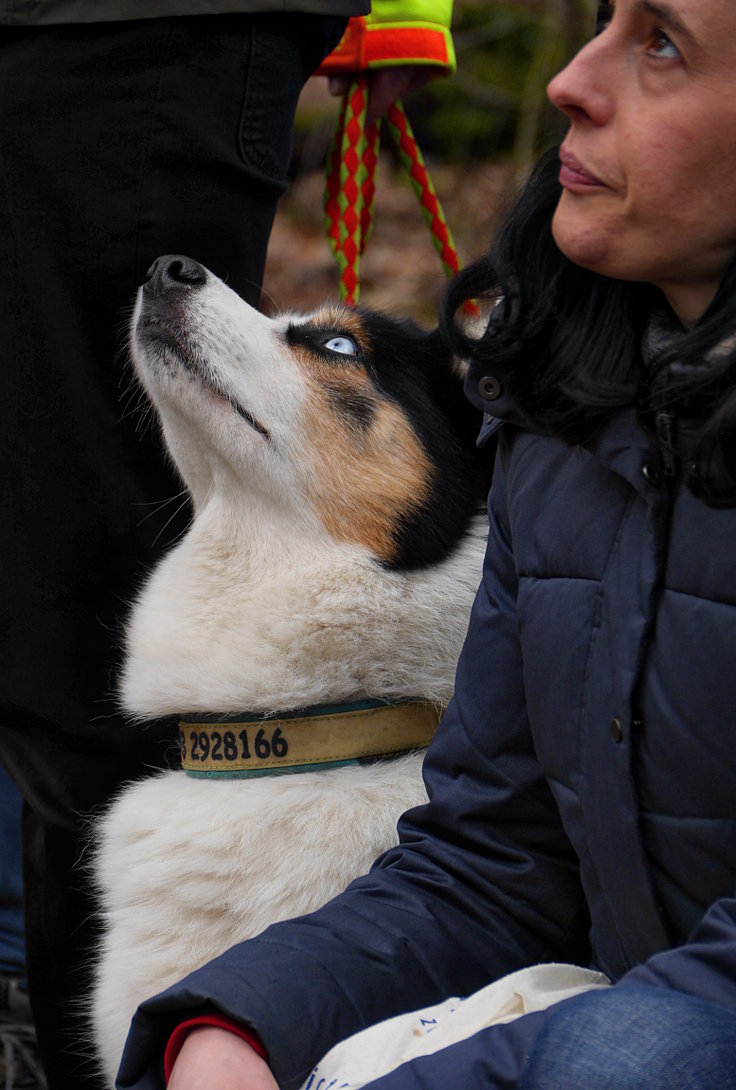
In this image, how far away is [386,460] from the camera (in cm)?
231

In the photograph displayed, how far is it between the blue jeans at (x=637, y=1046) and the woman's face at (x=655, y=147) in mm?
790

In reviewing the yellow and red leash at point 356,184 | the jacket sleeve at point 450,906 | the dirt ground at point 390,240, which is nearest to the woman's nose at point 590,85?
the jacket sleeve at point 450,906

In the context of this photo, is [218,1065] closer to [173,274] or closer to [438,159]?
[173,274]

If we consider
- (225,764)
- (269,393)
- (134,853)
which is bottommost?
(134,853)

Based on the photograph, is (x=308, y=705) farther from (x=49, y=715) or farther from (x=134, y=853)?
(x=49, y=715)

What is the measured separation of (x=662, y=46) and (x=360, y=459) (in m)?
1.11

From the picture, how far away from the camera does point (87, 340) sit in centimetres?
234

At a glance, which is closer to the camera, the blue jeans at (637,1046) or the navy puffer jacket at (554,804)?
the blue jeans at (637,1046)

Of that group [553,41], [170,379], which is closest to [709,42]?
[170,379]

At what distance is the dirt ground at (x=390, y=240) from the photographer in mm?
6344

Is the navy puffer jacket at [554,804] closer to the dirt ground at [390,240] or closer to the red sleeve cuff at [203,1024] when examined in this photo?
the red sleeve cuff at [203,1024]

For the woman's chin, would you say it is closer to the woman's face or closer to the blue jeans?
the woman's face

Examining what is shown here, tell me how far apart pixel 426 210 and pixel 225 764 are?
1384 millimetres

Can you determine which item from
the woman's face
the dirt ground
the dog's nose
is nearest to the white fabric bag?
the woman's face
